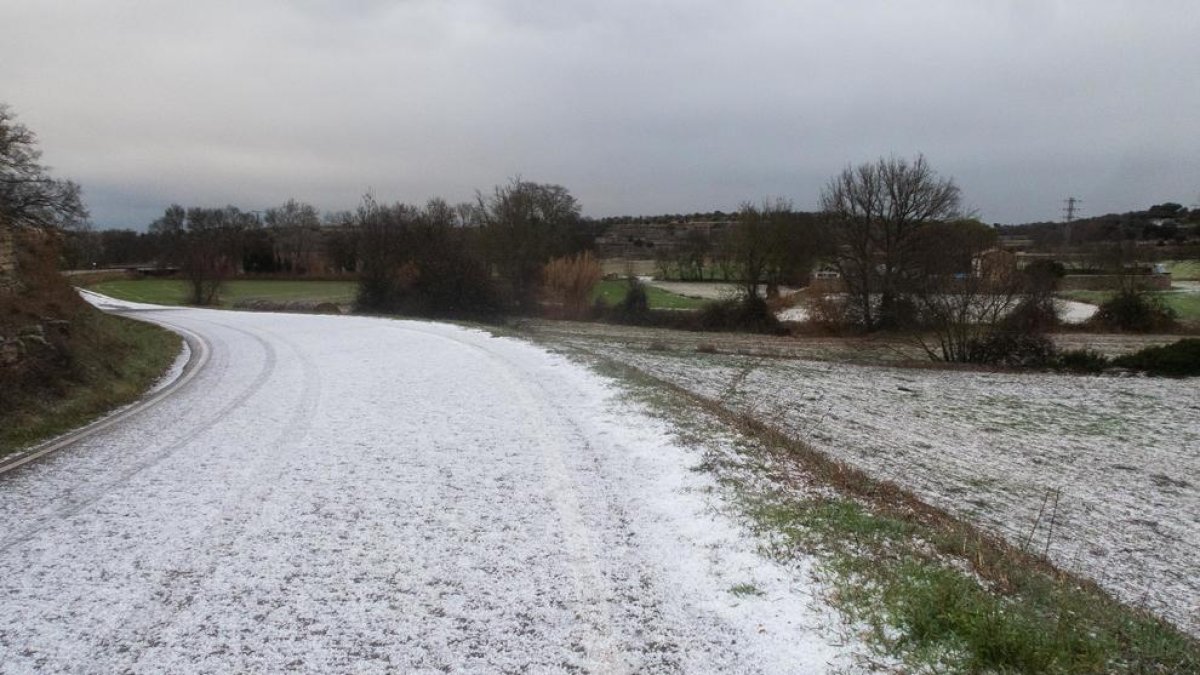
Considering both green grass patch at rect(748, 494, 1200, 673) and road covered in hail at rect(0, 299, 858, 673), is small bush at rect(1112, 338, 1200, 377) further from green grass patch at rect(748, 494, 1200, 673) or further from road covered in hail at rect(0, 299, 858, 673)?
green grass patch at rect(748, 494, 1200, 673)

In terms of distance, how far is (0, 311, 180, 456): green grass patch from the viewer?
32.3ft

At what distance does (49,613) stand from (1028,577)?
6.71m

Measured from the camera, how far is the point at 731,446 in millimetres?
8773

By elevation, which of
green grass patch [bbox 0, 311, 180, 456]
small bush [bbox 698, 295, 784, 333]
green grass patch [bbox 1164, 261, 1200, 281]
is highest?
green grass patch [bbox 1164, 261, 1200, 281]

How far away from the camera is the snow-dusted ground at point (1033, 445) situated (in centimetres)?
810

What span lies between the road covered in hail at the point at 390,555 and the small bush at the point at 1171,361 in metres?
20.1

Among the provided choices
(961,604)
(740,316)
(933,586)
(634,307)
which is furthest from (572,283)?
(961,604)

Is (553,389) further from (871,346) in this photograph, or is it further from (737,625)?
(871,346)

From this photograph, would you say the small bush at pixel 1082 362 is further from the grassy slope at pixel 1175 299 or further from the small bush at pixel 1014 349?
the grassy slope at pixel 1175 299

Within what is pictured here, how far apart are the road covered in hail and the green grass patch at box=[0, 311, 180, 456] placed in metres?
1.00

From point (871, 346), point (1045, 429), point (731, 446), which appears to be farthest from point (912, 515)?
point (871, 346)

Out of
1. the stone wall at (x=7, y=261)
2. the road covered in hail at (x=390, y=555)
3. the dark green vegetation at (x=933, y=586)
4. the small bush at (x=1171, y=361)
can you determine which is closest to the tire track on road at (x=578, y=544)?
the road covered in hail at (x=390, y=555)

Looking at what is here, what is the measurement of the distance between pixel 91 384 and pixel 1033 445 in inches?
654

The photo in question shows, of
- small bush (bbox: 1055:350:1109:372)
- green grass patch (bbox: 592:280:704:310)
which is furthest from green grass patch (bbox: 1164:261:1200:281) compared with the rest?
small bush (bbox: 1055:350:1109:372)
